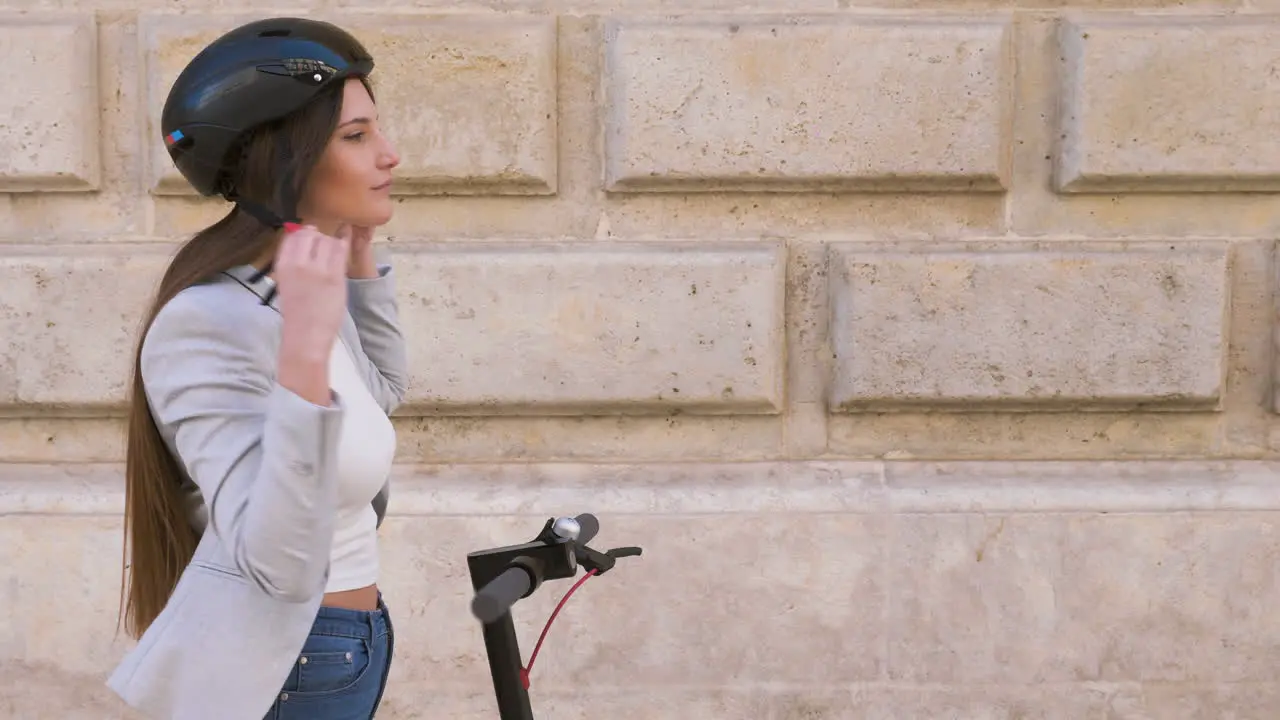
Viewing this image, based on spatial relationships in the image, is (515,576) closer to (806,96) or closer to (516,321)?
(516,321)

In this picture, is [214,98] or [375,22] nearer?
[214,98]

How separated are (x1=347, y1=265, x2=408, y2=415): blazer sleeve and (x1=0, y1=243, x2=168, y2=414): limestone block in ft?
5.39

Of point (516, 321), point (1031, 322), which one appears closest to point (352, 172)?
point (516, 321)

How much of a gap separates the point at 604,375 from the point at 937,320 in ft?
3.24

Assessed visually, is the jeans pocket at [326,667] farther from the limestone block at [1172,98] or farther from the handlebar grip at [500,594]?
the limestone block at [1172,98]

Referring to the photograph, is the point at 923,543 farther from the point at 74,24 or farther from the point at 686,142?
the point at 74,24

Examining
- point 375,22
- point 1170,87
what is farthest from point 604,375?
point 1170,87

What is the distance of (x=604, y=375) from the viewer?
372 cm

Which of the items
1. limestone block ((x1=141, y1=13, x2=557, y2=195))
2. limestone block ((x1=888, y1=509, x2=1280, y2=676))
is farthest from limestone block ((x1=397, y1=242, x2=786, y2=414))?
limestone block ((x1=888, y1=509, x2=1280, y2=676))

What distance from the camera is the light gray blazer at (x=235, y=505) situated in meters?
1.52

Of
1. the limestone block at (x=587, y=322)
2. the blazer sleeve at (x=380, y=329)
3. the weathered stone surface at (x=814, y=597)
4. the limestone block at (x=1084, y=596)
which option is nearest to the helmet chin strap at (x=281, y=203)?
the blazer sleeve at (x=380, y=329)

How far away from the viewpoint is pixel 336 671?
1805 mm

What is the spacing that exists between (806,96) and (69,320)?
2.25 meters

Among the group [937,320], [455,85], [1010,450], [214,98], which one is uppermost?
[455,85]
